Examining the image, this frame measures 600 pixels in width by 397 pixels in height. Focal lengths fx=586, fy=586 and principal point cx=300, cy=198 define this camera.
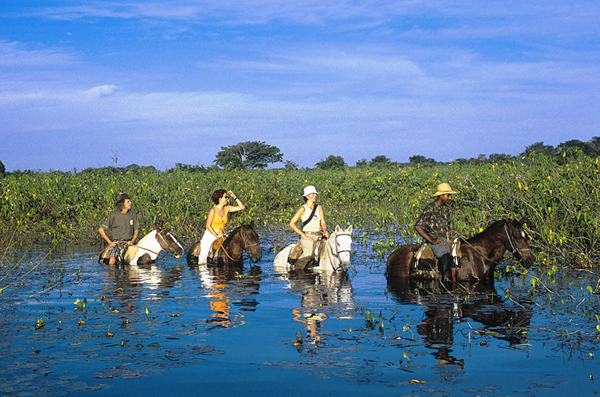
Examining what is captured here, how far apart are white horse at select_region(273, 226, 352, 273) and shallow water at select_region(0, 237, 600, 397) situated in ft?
1.82

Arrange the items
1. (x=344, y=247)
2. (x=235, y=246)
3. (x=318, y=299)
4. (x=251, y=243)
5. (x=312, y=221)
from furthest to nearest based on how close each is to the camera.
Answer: (x=235, y=246) → (x=251, y=243) → (x=312, y=221) → (x=344, y=247) → (x=318, y=299)

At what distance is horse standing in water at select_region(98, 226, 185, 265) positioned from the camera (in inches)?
577

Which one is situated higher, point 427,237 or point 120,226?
point 120,226

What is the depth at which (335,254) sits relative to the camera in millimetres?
12195

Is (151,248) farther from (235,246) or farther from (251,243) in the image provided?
(251,243)

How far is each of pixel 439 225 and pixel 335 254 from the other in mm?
2415

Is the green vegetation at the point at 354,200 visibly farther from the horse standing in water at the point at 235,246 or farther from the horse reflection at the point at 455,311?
the horse standing in water at the point at 235,246

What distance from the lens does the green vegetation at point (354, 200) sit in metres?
13.0

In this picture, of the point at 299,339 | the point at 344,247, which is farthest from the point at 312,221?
the point at 299,339

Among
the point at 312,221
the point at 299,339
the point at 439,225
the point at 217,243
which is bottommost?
the point at 299,339

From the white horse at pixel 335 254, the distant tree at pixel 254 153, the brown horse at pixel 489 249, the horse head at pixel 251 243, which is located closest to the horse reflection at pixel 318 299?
the white horse at pixel 335 254

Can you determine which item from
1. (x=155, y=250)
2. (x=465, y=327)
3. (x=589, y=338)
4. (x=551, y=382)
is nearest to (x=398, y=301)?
(x=465, y=327)

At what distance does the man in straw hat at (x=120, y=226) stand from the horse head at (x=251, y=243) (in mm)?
2779

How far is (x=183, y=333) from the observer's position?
7.89 m
